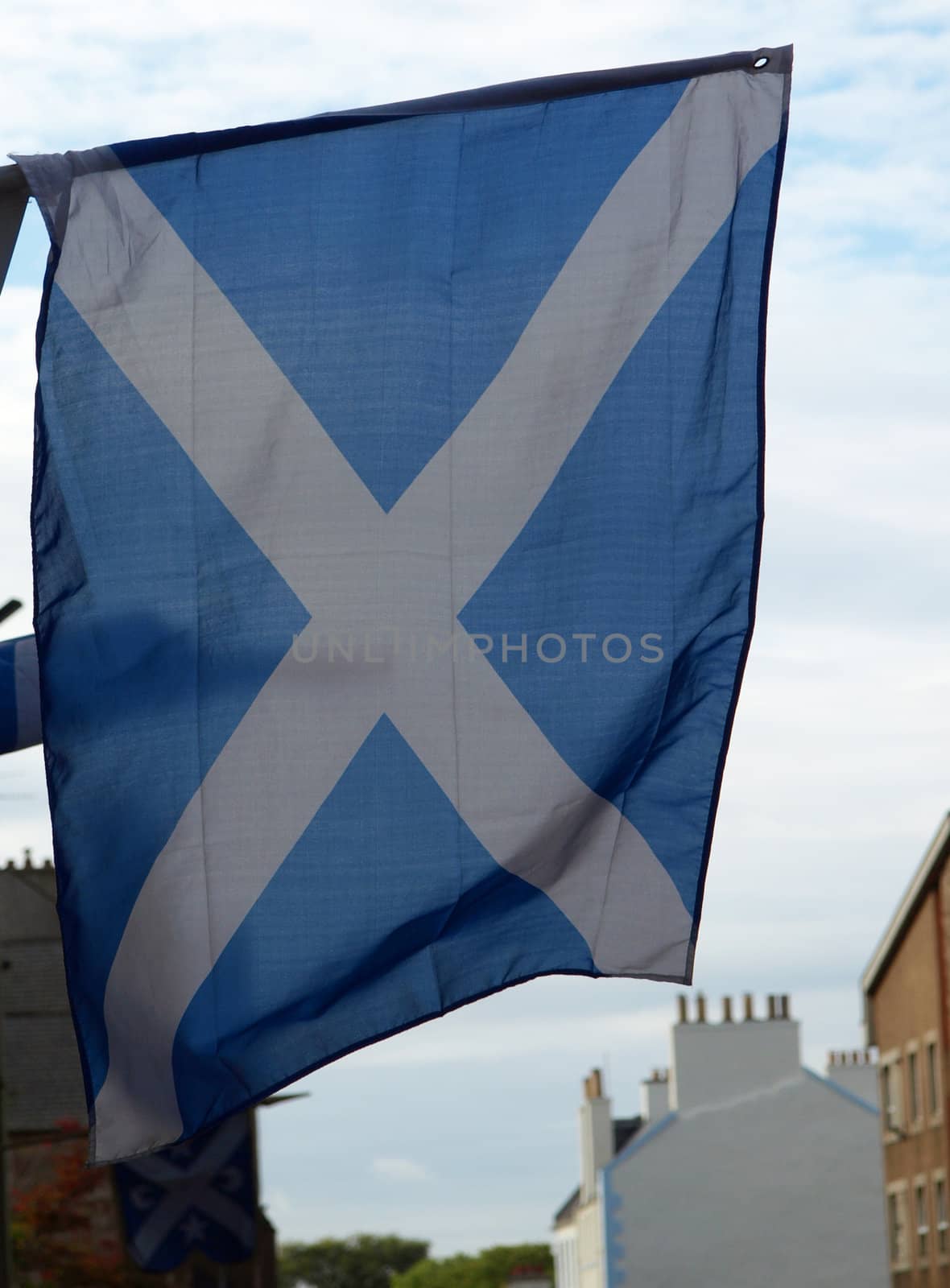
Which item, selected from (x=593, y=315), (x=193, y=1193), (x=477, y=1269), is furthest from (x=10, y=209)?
(x=477, y=1269)

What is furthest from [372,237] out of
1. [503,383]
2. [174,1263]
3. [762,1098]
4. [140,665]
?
[762,1098]

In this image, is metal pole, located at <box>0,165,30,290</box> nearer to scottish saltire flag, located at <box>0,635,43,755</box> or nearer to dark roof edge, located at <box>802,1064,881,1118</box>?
scottish saltire flag, located at <box>0,635,43,755</box>

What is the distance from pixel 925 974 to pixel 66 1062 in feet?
53.8

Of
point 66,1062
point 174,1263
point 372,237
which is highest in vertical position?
point 66,1062

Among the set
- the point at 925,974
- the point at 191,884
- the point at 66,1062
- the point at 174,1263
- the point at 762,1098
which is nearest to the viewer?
the point at 191,884

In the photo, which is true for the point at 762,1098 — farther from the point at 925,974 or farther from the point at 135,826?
the point at 135,826

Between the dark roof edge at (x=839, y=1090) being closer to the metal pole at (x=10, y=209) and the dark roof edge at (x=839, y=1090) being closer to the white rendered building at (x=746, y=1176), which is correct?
the white rendered building at (x=746, y=1176)

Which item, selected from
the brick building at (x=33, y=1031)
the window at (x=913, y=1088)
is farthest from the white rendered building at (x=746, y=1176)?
the brick building at (x=33, y=1031)

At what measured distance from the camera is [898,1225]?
43250mm

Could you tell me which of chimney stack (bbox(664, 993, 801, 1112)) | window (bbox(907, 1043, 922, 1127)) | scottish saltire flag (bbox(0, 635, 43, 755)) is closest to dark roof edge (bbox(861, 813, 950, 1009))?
window (bbox(907, 1043, 922, 1127))

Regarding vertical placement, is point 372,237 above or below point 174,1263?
above

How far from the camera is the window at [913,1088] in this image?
1618 inches

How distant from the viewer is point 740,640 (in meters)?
6.82
